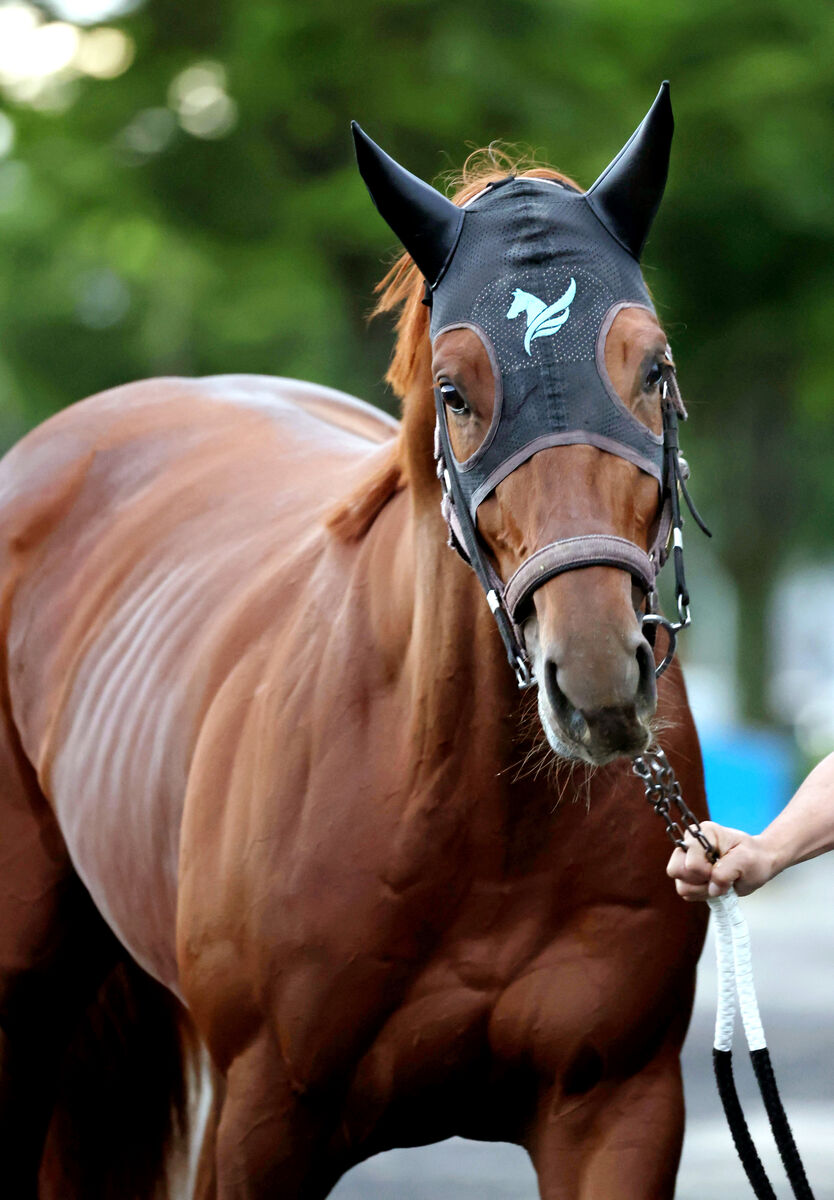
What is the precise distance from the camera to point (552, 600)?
2.37 meters

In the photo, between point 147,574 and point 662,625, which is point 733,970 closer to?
point 662,625

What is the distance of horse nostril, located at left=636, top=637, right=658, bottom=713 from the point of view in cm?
233

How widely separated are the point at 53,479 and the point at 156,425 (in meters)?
0.31

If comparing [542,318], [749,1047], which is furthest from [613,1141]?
[542,318]

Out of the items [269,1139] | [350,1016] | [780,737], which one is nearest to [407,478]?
[350,1016]

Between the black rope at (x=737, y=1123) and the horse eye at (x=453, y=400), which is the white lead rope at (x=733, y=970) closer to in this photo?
the black rope at (x=737, y=1123)

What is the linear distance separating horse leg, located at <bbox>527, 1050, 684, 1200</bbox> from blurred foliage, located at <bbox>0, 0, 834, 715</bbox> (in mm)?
6616

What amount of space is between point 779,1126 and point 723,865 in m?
0.42

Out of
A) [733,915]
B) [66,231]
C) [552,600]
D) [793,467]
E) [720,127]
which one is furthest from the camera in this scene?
[793,467]

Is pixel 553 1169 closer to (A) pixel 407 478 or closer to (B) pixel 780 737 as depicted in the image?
(A) pixel 407 478

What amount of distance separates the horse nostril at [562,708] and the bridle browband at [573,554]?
0.13m

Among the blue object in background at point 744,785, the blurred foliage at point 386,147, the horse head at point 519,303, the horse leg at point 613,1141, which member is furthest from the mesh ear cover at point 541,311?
the blue object in background at point 744,785

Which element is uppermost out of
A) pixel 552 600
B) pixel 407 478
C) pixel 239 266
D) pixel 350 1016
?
pixel 239 266

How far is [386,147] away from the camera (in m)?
10.1
